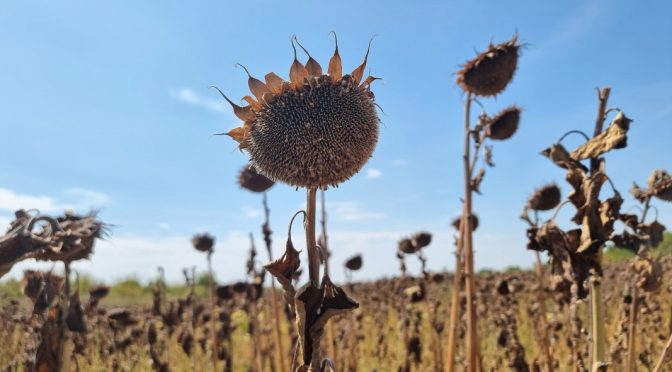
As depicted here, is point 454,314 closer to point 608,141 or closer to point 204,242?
point 608,141

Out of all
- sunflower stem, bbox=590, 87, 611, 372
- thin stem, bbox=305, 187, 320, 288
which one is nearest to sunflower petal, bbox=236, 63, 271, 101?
thin stem, bbox=305, 187, 320, 288

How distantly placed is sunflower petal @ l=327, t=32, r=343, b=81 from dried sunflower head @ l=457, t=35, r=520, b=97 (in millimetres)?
2164

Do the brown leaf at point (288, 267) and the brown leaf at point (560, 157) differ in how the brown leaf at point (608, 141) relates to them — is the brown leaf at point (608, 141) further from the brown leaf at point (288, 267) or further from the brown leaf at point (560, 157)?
the brown leaf at point (288, 267)

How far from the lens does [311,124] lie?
1.90m

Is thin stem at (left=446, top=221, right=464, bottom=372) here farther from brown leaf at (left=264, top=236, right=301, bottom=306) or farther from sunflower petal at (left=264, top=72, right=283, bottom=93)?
sunflower petal at (left=264, top=72, right=283, bottom=93)

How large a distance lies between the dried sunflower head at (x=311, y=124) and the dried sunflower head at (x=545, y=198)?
288 cm

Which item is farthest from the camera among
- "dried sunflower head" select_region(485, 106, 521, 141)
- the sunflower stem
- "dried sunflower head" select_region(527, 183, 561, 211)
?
"dried sunflower head" select_region(527, 183, 561, 211)

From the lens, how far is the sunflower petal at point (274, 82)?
6.50 ft

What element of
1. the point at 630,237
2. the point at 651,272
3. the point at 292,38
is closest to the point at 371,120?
the point at 292,38

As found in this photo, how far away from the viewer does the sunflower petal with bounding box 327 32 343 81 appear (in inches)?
77.4

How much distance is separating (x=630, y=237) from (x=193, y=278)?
3994 millimetres

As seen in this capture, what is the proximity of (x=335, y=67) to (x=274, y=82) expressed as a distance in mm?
223

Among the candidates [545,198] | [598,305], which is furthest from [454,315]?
[545,198]

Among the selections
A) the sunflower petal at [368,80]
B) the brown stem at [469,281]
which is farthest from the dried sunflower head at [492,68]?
the sunflower petal at [368,80]
